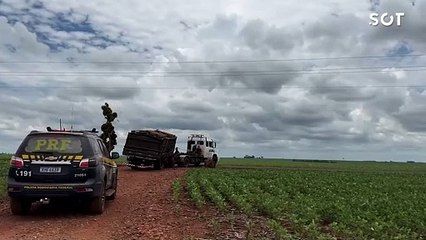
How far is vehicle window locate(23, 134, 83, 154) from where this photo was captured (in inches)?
485

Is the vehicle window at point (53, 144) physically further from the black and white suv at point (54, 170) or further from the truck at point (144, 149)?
the truck at point (144, 149)

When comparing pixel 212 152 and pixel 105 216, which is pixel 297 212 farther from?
pixel 212 152

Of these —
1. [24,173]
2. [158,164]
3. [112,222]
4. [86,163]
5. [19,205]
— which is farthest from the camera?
[158,164]

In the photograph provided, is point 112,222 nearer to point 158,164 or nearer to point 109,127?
point 158,164

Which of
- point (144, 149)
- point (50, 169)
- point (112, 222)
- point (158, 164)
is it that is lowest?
point (112, 222)

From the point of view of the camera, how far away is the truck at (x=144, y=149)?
36812mm

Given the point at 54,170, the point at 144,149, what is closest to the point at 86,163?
the point at 54,170

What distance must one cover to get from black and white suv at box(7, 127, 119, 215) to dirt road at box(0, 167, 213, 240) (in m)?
0.50

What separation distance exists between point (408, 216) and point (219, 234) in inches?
209

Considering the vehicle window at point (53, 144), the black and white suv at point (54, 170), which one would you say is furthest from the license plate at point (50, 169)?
the vehicle window at point (53, 144)

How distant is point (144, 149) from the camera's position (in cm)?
3706

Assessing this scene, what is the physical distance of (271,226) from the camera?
10891mm

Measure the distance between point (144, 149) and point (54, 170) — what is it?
2500 centimetres

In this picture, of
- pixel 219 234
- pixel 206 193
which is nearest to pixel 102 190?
pixel 219 234
